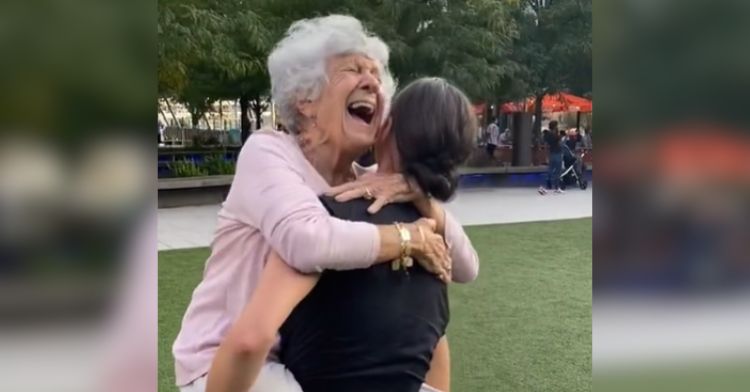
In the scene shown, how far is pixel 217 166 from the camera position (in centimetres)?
1448

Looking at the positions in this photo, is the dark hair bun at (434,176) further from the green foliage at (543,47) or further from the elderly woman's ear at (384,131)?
the green foliage at (543,47)

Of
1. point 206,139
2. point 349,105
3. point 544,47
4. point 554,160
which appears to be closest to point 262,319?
point 349,105

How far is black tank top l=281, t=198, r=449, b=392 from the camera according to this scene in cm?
129

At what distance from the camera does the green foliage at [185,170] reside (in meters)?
13.5

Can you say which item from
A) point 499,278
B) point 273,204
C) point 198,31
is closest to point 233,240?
point 273,204

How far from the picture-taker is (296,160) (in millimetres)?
1338

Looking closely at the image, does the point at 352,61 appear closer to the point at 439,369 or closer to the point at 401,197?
the point at 401,197

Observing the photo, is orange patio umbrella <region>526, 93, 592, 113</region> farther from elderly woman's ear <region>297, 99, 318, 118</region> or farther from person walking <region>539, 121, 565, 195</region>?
elderly woman's ear <region>297, 99, 318, 118</region>

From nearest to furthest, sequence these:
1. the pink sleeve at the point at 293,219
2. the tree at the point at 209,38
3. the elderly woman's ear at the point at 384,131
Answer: the pink sleeve at the point at 293,219, the elderly woman's ear at the point at 384,131, the tree at the point at 209,38

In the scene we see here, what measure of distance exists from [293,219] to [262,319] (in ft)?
0.49

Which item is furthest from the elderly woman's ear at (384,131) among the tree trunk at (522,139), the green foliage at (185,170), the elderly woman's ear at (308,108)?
the tree trunk at (522,139)

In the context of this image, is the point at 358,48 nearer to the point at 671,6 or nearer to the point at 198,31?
the point at 671,6

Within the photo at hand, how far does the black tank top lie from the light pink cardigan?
0.05m

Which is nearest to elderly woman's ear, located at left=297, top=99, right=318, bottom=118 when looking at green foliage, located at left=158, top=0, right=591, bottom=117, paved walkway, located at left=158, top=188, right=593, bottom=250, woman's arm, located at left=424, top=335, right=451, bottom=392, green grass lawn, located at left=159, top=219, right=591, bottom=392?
woman's arm, located at left=424, top=335, right=451, bottom=392
